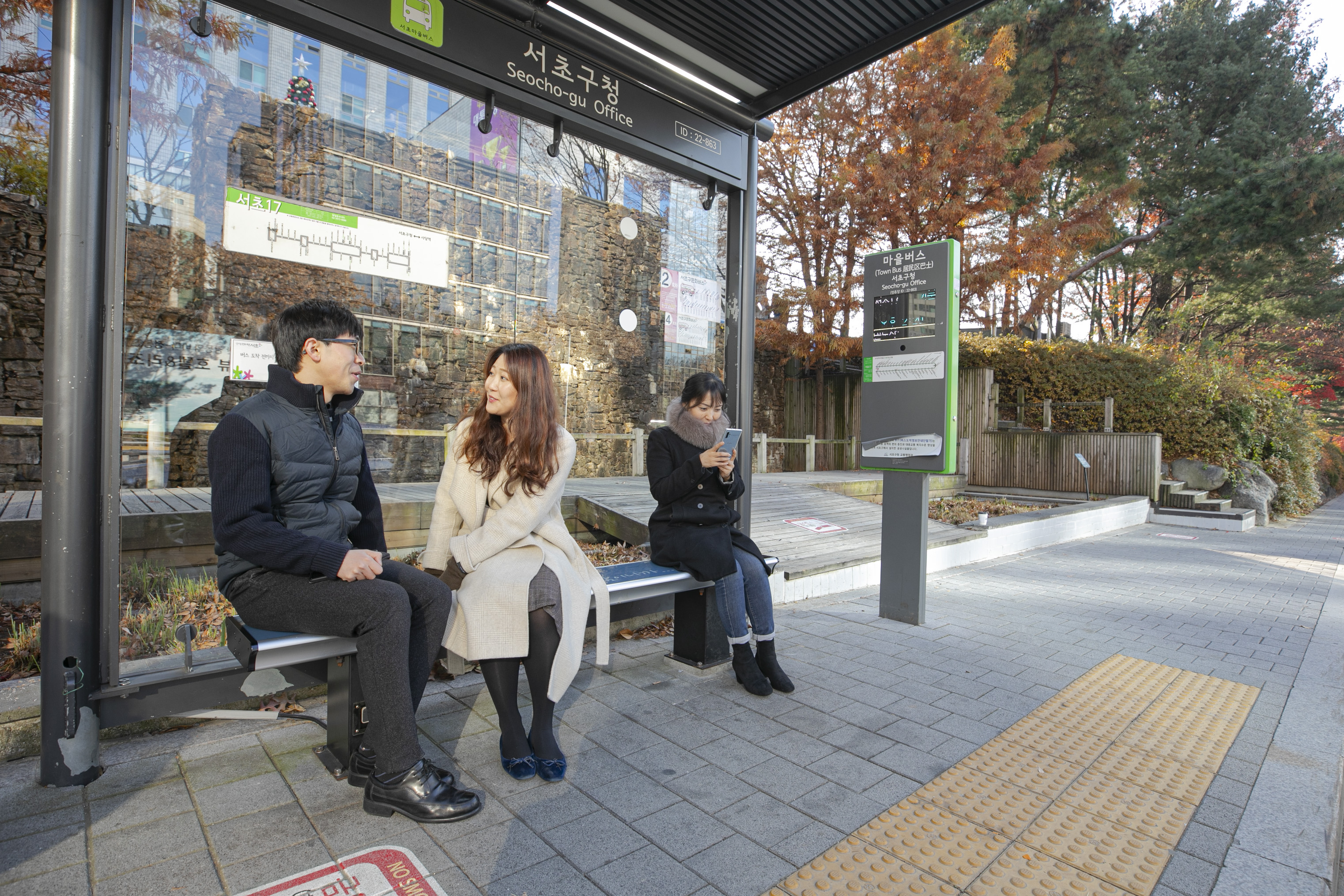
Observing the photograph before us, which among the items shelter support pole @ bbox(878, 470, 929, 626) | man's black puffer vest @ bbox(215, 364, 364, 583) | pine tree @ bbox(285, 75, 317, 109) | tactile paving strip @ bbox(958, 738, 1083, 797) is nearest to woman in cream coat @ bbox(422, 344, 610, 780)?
man's black puffer vest @ bbox(215, 364, 364, 583)

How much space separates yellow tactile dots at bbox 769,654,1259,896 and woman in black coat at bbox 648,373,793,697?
1075 mm

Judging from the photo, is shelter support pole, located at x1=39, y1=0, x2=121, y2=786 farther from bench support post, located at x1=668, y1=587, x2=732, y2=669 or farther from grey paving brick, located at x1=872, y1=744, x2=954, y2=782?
grey paving brick, located at x1=872, y1=744, x2=954, y2=782

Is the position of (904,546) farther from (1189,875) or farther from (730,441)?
(1189,875)

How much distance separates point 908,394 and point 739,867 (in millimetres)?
3454

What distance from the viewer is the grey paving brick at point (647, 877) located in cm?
186

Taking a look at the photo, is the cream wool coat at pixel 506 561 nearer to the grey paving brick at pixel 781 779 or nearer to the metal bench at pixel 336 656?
the metal bench at pixel 336 656

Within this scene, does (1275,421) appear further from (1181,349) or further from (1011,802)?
(1011,802)

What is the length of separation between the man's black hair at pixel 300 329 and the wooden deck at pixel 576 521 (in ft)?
2.81

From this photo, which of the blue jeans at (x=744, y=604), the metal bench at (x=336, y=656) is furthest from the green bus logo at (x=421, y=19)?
the blue jeans at (x=744, y=604)

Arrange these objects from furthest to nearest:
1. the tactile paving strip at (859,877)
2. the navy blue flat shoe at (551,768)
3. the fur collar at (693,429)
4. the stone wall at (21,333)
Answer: the fur collar at (693,429)
the stone wall at (21,333)
the navy blue flat shoe at (551,768)
the tactile paving strip at (859,877)

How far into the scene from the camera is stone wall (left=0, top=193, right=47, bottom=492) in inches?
131

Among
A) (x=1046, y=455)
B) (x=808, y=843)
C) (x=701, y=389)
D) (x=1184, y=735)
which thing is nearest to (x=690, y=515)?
(x=701, y=389)

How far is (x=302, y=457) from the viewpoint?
2346mm

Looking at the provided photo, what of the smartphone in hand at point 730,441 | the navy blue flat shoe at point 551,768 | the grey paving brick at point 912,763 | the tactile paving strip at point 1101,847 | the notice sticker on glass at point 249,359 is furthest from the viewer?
the smartphone in hand at point 730,441
